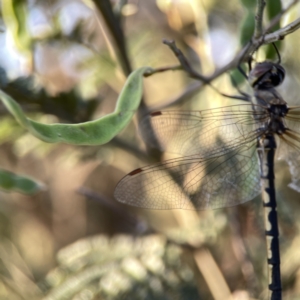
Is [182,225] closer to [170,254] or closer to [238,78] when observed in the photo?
[170,254]

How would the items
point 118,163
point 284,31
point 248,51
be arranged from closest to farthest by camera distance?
point 284,31
point 248,51
point 118,163

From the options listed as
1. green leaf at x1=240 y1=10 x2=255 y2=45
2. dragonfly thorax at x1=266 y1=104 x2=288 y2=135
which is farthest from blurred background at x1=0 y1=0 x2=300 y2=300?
dragonfly thorax at x1=266 y1=104 x2=288 y2=135

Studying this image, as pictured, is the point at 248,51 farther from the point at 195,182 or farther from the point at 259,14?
the point at 195,182

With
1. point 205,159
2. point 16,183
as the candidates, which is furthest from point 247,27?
point 16,183

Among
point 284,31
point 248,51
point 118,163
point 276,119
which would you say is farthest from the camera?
point 118,163

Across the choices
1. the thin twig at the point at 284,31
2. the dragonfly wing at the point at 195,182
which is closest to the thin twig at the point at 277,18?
the thin twig at the point at 284,31

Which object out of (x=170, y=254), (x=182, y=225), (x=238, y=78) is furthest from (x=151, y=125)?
(x=182, y=225)
